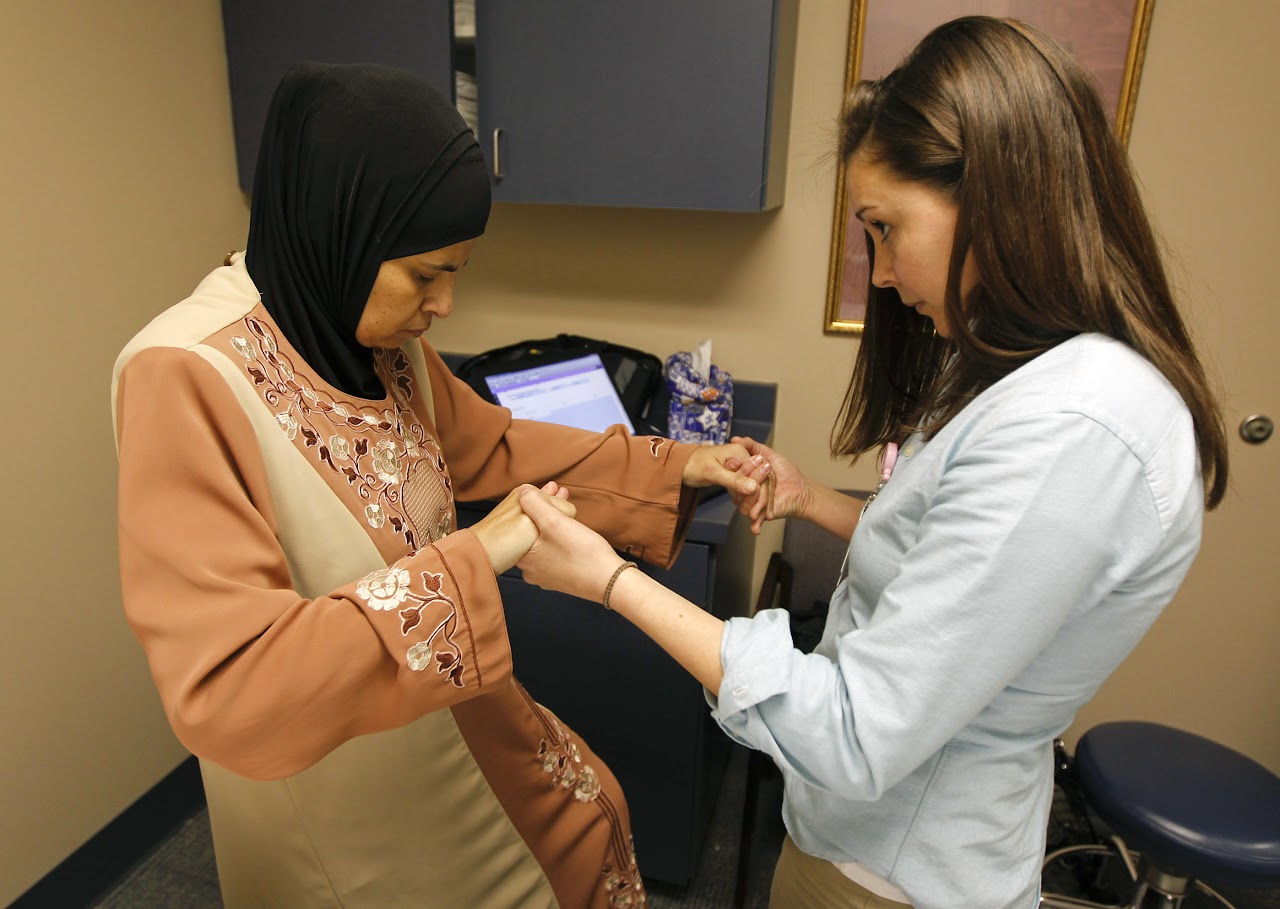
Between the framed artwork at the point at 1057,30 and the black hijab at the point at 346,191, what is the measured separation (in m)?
1.20

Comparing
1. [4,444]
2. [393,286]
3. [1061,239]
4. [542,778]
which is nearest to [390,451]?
[393,286]

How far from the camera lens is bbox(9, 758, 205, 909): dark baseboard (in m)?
1.84

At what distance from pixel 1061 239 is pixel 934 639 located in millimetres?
380

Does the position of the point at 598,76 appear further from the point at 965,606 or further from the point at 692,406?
the point at 965,606

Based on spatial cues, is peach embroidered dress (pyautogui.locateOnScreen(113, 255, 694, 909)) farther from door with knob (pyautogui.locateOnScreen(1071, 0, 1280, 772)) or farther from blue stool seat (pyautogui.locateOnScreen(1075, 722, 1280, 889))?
door with knob (pyautogui.locateOnScreen(1071, 0, 1280, 772))

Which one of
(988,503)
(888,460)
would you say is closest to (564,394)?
(888,460)

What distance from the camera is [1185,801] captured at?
5.22 ft

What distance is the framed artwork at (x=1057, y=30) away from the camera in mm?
1891

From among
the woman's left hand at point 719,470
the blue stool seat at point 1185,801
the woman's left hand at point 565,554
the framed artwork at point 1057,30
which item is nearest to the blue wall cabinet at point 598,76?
the framed artwork at point 1057,30

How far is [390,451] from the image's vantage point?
107 centimetres

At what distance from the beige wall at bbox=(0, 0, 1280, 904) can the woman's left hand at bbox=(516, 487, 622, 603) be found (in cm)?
98

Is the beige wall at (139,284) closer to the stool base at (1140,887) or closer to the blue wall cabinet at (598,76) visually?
the blue wall cabinet at (598,76)

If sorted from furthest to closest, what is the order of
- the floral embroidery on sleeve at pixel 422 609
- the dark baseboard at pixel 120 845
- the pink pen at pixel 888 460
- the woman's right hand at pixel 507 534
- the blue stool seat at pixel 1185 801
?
the dark baseboard at pixel 120 845
the blue stool seat at pixel 1185 801
the pink pen at pixel 888 460
the woman's right hand at pixel 507 534
the floral embroidery on sleeve at pixel 422 609

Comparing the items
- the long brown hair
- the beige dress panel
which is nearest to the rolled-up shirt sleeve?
the long brown hair
